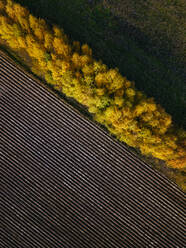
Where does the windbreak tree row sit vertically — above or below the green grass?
below

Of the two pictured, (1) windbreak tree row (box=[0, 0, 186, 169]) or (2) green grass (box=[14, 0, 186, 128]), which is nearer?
(1) windbreak tree row (box=[0, 0, 186, 169])

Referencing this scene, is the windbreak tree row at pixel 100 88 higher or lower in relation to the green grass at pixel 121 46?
lower

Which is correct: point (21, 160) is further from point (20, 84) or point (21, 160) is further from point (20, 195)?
point (20, 84)

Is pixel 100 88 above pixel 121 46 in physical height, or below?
below

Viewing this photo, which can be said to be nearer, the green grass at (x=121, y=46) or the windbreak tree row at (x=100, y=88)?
the windbreak tree row at (x=100, y=88)

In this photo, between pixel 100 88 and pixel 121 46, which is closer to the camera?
pixel 100 88
